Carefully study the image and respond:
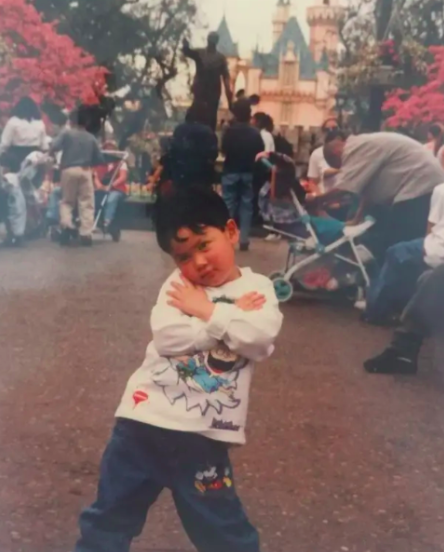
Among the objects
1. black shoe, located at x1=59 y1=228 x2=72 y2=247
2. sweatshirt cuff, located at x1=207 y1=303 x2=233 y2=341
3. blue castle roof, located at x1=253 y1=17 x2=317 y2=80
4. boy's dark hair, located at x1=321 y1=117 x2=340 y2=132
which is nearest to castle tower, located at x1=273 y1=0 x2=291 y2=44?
blue castle roof, located at x1=253 y1=17 x2=317 y2=80

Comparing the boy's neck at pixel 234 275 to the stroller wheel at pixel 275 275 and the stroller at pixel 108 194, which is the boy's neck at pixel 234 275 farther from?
the stroller at pixel 108 194

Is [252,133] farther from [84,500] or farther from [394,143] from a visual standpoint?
[84,500]

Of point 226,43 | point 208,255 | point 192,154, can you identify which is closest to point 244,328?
point 208,255

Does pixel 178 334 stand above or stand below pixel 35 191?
below

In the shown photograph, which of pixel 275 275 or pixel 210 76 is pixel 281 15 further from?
pixel 275 275

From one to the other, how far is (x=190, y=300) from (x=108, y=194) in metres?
0.37

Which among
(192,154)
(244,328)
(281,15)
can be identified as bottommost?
(244,328)

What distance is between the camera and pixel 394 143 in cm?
270

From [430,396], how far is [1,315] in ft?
3.06

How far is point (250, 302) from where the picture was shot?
2414 mm

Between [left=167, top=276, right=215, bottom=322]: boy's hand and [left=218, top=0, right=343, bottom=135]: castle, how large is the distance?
0.36 meters

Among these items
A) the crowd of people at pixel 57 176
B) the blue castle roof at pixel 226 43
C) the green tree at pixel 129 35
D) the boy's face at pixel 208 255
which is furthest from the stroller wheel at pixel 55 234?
the blue castle roof at pixel 226 43

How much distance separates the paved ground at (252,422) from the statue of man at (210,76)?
320 millimetres

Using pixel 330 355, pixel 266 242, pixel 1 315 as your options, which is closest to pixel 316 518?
pixel 330 355
